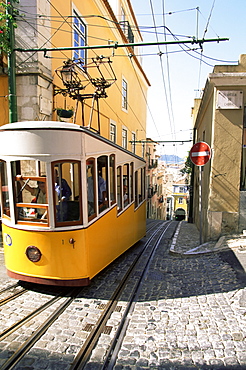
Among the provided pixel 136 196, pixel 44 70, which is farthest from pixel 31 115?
pixel 136 196

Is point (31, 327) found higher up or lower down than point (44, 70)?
lower down

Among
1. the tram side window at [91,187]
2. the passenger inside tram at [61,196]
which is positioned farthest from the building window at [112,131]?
the passenger inside tram at [61,196]

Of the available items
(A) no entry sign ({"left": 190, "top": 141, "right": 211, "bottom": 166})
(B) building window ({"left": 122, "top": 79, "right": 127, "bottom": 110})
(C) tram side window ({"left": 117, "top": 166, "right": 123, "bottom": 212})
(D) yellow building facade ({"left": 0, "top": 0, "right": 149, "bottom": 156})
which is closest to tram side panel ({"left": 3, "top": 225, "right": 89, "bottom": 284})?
(C) tram side window ({"left": 117, "top": 166, "right": 123, "bottom": 212})

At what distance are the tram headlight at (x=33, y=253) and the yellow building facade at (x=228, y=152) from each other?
15.1 ft

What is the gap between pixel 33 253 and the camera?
4.36 metres

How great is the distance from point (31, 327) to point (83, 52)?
11.5 m

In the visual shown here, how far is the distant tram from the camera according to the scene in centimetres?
417

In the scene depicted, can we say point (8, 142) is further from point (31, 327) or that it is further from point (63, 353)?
point (63, 353)

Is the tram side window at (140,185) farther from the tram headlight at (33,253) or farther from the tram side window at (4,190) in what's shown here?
the tram headlight at (33,253)

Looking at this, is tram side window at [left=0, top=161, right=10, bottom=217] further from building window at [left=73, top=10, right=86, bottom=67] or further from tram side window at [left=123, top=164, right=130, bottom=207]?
building window at [left=73, top=10, right=86, bottom=67]

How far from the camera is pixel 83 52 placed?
12172mm

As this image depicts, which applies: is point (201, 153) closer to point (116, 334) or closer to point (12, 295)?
point (116, 334)

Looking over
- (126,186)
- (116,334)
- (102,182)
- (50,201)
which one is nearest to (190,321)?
(116,334)

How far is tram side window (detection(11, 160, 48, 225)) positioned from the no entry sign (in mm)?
3919
